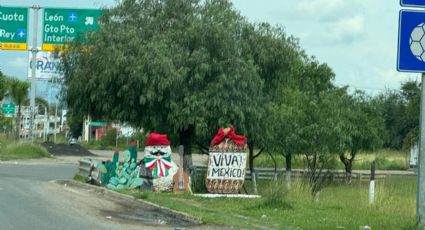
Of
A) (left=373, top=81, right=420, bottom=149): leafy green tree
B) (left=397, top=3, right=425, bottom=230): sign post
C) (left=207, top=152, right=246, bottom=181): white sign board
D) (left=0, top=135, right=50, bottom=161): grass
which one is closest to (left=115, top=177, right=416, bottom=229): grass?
(left=207, top=152, right=246, bottom=181): white sign board

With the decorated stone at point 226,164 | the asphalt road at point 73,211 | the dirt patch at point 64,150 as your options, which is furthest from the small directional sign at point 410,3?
the dirt patch at point 64,150

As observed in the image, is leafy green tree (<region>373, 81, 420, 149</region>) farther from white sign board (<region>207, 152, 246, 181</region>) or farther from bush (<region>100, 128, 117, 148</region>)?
white sign board (<region>207, 152, 246, 181</region>)

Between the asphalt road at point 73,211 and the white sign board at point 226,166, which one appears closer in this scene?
the asphalt road at point 73,211

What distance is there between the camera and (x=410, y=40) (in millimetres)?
10898

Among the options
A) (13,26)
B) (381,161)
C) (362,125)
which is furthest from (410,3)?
(381,161)

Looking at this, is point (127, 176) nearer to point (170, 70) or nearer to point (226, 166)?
point (226, 166)

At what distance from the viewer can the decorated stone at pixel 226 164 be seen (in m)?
19.7

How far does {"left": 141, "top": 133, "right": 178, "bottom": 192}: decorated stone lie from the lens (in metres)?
20.2

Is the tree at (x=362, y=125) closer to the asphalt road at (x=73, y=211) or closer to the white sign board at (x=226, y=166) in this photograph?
the white sign board at (x=226, y=166)

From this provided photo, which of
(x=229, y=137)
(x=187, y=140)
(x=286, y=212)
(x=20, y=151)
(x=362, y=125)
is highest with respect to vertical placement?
(x=362, y=125)

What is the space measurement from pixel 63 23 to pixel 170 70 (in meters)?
13.6

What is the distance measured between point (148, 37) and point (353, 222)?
13.5 meters

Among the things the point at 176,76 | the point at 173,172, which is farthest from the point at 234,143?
the point at 176,76

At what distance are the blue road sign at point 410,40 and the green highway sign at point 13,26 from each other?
27699 millimetres
